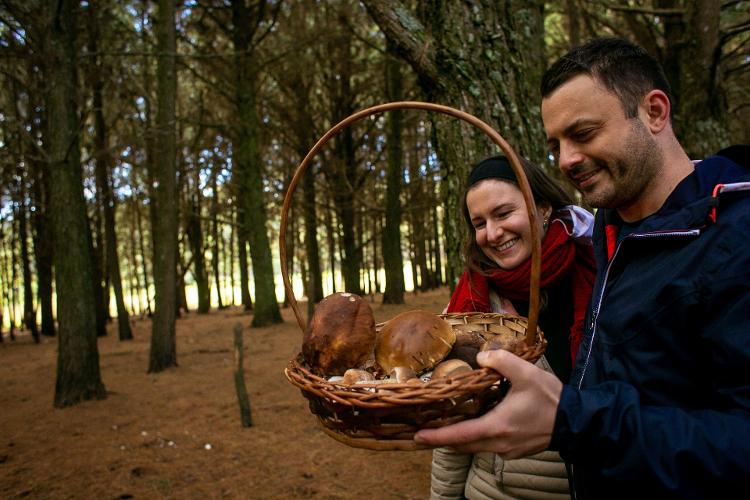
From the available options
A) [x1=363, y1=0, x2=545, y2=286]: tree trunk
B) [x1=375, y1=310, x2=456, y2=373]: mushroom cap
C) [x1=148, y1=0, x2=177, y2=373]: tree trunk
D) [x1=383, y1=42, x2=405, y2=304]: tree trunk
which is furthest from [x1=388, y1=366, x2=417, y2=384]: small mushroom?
[x1=383, y1=42, x2=405, y2=304]: tree trunk

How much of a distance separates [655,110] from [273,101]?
14914mm

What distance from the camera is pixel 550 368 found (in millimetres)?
1885

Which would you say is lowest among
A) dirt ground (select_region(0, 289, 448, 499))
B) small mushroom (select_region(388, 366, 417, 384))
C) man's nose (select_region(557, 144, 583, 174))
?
dirt ground (select_region(0, 289, 448, 499))

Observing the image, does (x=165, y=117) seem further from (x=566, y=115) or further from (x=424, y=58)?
(x=566, y=115)

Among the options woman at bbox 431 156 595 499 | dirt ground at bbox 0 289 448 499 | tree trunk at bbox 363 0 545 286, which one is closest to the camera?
woman at bbox 431 156 595 499

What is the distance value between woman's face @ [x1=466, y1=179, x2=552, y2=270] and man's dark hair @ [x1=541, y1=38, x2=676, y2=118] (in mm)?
541

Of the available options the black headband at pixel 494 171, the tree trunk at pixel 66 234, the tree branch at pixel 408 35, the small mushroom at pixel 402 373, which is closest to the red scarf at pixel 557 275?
the black headband at pixel 494 171

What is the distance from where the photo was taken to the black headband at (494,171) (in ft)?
6.29

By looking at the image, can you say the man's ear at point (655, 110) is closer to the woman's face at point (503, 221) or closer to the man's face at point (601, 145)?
the man's face at point (601, 145)

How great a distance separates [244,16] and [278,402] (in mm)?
11045

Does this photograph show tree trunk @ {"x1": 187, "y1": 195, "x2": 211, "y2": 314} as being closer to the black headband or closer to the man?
the black headband

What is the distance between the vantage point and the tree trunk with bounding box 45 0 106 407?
21.8ft

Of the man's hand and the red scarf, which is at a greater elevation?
the red scarf

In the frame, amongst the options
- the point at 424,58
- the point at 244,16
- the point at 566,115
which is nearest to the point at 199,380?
the point at 424,58
